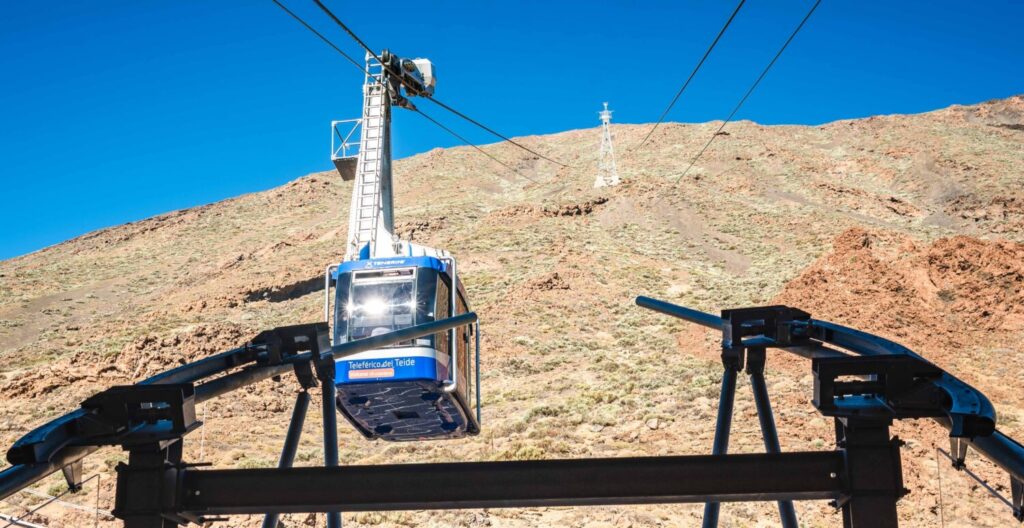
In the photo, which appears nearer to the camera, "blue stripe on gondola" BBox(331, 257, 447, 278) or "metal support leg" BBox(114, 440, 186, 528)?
"metal support leg" BBox(114, 440, 186, 528)

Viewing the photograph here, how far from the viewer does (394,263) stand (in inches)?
506

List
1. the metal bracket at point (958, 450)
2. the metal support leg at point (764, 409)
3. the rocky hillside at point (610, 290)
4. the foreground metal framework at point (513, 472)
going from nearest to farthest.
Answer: the metal bracket at point (958, 450) < the foreground metal framework at point (513, 472) < the metal support leg at point (764, 409) < the rocky hillside at point (610, 290)

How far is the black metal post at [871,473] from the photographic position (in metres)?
2.64

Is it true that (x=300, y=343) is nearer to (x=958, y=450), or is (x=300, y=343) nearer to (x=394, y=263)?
(x=958, y=450)

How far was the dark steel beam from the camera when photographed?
8.93 ft

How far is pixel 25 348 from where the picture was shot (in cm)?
4266

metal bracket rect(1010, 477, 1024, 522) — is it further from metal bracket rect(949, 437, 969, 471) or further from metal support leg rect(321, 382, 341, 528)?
metal support leg rect(321, 382, 341, 528)

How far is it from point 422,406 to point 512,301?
2588cm

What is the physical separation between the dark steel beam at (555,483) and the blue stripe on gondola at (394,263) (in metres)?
9.96

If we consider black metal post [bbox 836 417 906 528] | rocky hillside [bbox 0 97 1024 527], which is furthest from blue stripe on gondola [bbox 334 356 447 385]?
black metal post [bbox 836 417 906 528]

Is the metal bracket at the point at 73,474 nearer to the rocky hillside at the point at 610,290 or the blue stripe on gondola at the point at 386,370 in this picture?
the blue stripe on gondola at the point at 386,370

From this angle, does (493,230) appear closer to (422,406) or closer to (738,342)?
(422,406)

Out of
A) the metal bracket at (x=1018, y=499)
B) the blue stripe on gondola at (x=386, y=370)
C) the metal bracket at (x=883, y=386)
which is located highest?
the blue stripe on gondola at (x=386, y=370)

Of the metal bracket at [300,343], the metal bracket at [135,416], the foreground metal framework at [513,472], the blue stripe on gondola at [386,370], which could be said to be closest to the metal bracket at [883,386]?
the foreground metal framework at [513,472]
